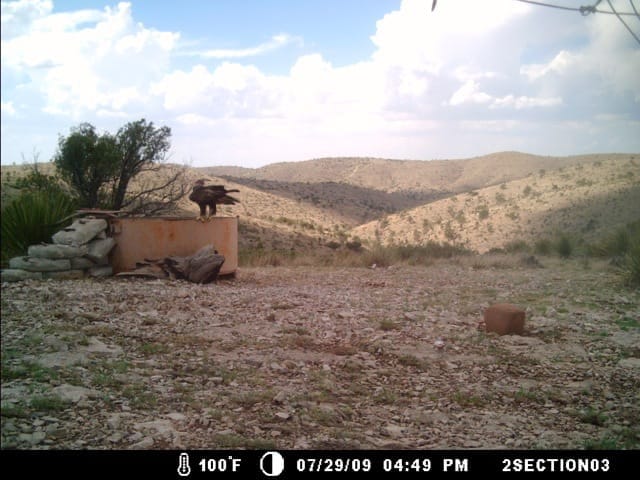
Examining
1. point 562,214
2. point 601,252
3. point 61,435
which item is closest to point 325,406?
point 61,435

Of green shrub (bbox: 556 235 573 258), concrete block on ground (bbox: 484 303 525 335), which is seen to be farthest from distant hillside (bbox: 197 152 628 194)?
concrete block on ground (bbox: 484 303 525 335)

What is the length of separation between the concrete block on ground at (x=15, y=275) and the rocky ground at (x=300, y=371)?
0.30m

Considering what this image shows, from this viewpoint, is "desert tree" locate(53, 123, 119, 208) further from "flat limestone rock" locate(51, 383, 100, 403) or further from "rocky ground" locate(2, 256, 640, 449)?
"flat limestone rock" locate(51, 383, 100, 403)

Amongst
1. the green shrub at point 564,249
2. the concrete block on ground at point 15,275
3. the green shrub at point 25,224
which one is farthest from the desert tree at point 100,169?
the green shrub at point 564,249

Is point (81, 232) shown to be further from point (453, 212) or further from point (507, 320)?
point (453, 212)

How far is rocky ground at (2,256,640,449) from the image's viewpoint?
4.50m

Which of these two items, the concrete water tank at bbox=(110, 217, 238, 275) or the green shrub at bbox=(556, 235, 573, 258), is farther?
the green shrub at bbox=(556, 235, 573, 258)

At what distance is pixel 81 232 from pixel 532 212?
87.6ft
